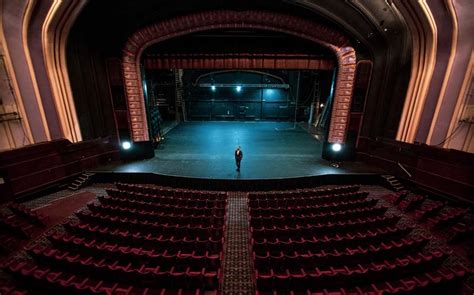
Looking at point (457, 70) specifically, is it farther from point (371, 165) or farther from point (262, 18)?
point (262, 18)

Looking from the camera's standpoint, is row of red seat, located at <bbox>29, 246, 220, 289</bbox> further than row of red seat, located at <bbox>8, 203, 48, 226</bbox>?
No

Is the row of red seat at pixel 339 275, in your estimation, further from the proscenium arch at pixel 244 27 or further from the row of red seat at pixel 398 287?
the proscenium arch at pixel 244 27

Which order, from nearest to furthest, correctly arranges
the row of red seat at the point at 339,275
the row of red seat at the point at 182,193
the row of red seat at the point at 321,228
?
the row of red seat at the point at 339,275
the row of red seat at the point at 321,228
the row of red seat at the point at 182,193

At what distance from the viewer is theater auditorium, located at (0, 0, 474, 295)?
12.5 feet

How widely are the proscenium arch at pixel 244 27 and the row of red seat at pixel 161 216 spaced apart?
17.0 ft

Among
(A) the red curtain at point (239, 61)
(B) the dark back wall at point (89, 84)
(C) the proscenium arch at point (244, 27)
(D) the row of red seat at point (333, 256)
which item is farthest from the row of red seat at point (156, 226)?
(A) the red curtain at point (239, 61)

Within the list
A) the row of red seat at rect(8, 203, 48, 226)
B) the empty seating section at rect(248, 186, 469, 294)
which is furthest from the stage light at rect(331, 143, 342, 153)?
the row of red seat at rect(8, 203, 48, 226)

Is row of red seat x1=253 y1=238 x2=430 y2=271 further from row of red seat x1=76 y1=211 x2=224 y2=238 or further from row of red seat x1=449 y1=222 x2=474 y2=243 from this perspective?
row of red seat x1=449 y1=222 x2=474 y2=243

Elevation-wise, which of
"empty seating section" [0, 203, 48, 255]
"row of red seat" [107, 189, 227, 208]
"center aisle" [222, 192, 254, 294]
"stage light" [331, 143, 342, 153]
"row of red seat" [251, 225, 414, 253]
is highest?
"stage light" [331, 143, 342, 153]

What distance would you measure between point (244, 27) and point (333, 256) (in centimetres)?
848

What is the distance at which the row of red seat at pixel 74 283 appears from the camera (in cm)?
322

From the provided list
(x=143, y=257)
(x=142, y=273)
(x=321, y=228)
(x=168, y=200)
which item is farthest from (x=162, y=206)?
(x=321, y=228)

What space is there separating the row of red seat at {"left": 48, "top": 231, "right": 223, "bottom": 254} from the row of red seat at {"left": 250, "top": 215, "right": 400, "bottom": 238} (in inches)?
40.5

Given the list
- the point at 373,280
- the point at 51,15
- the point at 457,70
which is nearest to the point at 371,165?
the point at 457,70
